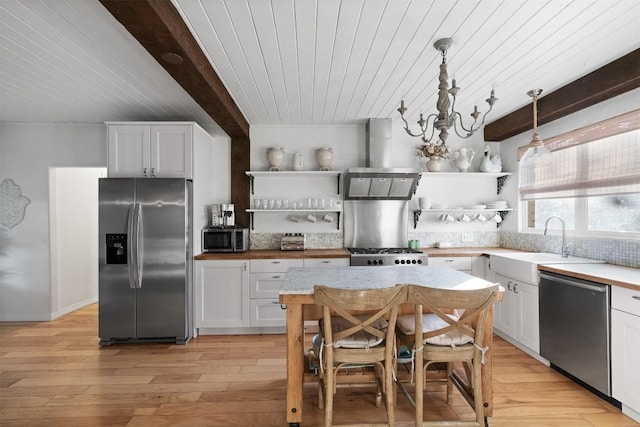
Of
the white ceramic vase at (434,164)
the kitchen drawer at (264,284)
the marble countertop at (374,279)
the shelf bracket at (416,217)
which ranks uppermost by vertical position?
the white ceramic vase at (434,164)

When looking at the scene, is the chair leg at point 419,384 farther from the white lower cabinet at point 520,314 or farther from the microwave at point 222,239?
the microwave at point 222,239

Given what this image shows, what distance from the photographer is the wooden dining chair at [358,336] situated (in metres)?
1.71

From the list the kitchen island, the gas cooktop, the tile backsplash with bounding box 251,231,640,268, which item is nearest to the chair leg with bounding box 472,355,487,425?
the kitchen island

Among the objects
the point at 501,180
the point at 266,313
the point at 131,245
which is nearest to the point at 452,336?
the point at 266,313

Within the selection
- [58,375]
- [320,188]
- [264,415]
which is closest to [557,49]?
[320,188]

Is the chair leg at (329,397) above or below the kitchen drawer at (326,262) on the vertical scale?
below

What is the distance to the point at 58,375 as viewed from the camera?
8.88ft

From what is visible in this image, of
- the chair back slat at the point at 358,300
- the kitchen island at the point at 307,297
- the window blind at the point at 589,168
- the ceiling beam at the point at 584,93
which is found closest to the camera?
the chair back slat at the point at 358,300

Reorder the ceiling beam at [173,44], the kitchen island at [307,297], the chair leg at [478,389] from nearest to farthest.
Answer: the ceiling beam at [173,44] < the chair leg at [478,389] < the kitchen island at [307,297]

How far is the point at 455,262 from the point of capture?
149 inches

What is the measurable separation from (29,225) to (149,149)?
218cm

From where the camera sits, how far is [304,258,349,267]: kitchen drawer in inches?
144

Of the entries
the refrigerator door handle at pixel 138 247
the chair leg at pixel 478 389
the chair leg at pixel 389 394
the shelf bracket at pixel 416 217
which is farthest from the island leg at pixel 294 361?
the shelf bracket at pixel 416 217

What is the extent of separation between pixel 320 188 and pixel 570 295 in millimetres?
2953
